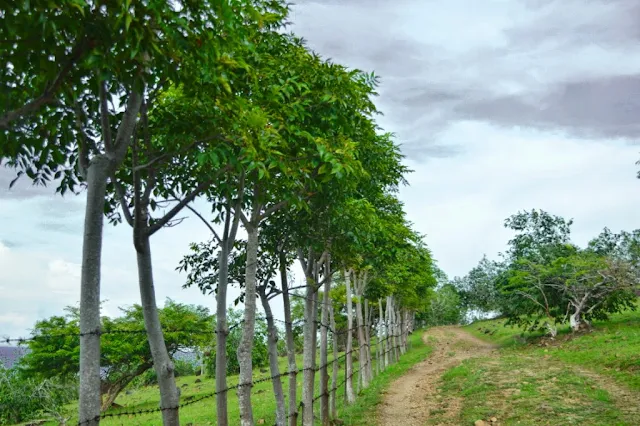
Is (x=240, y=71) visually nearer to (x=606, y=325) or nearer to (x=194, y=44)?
(x=194, y=44)

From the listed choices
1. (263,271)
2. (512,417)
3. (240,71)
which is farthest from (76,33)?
(512,417)

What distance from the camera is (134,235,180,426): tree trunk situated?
19.0ft

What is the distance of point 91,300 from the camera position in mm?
4602

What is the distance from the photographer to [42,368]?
110 ft

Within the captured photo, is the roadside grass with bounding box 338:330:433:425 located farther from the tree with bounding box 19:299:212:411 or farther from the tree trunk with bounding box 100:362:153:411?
the tree trunk with bounding box 100:362:153:411

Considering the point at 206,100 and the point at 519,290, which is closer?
the point at 206,100

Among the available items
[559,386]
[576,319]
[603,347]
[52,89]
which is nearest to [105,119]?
[52,89]

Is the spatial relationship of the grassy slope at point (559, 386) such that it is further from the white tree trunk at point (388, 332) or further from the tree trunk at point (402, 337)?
the tree trunk at point (402, 337)

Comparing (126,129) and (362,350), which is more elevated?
(126,129)

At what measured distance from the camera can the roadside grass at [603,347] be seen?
701 inches

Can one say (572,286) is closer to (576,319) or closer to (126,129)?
(576,319)

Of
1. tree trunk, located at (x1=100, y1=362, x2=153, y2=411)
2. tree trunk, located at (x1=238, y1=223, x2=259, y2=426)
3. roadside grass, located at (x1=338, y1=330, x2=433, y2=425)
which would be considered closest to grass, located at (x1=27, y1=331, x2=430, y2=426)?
roadside grass, located at (x1=338, y1=330, x2=433, y2=425)

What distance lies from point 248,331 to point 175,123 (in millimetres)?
3730

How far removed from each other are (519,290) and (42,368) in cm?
3107
